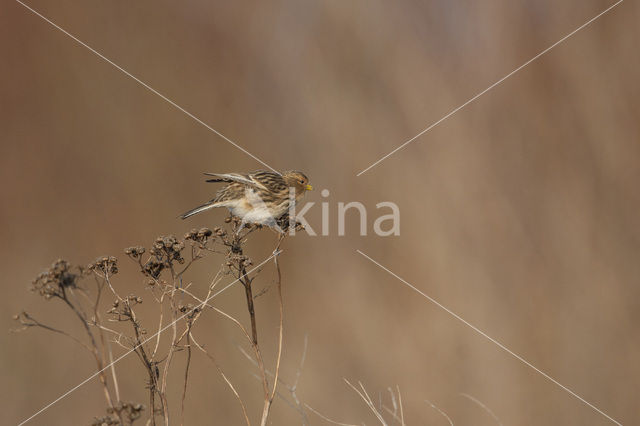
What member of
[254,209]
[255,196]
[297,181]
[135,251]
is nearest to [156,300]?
[135,251]

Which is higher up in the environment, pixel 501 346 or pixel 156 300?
pixel 156 300

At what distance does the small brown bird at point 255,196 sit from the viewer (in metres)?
3.43

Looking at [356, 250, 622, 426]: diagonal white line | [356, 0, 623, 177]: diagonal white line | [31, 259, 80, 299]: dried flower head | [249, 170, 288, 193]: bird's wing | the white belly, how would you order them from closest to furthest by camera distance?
[31, 259, 80, 299]: dried flower head → the white belly → [249, 170, 288, 193]: bird's wing → [356, 250, 622, 426]: diagonal white line → [356, 0, 623, 177]: diagonal white line

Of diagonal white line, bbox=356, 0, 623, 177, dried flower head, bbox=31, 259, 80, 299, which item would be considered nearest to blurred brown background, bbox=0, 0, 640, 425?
diagonal white line, bbox=356, 0, 623, 177

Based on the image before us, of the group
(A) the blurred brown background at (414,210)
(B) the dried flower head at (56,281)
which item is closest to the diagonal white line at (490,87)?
(A) the blurred brown background at (414,210)

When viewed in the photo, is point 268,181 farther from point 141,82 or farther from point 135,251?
point 141,82

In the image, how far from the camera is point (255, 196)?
3.55m

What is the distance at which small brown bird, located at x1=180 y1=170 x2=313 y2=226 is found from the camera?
343 cm

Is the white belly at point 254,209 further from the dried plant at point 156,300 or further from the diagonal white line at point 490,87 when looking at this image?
the diagonal white line at point 490,87

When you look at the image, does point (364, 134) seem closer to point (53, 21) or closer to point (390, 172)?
point (390, 172)

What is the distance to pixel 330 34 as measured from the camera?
5625 millimetres

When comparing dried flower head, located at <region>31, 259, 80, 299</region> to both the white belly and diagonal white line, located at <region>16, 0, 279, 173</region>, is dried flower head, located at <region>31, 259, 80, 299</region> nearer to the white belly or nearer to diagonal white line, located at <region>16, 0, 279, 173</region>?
the white belly

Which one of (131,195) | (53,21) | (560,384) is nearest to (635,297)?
(560,384)

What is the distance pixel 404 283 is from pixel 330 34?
8.07ft
